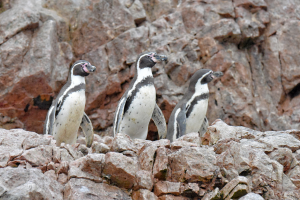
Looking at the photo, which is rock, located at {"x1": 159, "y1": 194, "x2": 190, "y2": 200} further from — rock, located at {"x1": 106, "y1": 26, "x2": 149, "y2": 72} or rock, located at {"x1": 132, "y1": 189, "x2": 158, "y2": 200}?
rock, located at {"x1": 106, "y1": 26, "x2": 149, "y2": 72}

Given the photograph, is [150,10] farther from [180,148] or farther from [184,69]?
[180,148]

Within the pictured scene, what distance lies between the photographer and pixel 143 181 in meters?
4.39

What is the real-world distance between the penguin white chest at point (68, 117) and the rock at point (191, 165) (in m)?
3.04

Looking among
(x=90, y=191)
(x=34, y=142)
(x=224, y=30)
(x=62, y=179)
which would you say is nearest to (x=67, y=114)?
(x=34, y=142)

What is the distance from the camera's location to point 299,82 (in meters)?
9.45

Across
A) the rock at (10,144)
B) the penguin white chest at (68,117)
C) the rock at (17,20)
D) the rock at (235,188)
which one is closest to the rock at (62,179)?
the rock at (10,144)

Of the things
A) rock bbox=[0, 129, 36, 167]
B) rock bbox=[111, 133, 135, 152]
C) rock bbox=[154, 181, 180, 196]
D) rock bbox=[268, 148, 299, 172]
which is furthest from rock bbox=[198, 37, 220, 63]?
rock bbox=[154, 181, 180, 196]

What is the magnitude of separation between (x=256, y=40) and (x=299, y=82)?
4.65ft

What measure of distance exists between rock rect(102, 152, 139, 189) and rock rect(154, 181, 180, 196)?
0.28 m

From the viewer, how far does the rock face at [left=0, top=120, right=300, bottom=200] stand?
415 cm

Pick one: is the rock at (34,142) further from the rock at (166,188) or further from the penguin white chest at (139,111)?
the penguin white chest at (139,111)

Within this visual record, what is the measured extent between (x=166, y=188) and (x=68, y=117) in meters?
3.31

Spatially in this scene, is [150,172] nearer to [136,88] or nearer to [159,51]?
[136,88]

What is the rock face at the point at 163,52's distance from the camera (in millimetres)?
9195
